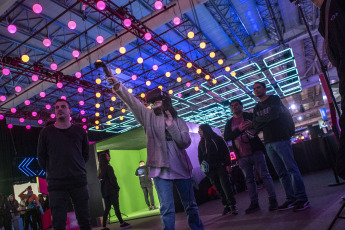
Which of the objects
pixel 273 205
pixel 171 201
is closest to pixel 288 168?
pixel 273 205

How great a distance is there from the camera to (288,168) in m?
3.00

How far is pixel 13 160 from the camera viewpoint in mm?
13078

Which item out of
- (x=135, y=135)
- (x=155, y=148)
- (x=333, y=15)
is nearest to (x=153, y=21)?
(x=135, y=135)

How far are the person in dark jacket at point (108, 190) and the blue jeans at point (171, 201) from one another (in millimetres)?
3456

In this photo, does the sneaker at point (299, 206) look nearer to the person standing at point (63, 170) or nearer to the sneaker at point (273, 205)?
the sneaker at point (273, 205)

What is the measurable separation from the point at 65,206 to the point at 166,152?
3.28ft

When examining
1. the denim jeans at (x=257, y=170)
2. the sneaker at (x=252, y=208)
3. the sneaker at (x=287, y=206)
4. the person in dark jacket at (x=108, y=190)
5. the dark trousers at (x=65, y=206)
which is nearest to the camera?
the dark trousers at (x=65, y=206)

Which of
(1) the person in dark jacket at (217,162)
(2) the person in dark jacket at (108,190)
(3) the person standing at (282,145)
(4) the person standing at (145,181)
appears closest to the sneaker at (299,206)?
(3) the person standing at (282,145)

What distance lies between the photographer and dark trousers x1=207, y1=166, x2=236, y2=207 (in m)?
3.96

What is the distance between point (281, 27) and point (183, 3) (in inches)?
194

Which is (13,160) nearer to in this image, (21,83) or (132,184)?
(21,83)

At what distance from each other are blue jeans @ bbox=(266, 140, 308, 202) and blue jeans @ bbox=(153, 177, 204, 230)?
58.6 inches

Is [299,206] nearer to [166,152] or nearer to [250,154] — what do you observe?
[250,154]

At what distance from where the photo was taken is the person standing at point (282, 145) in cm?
298
